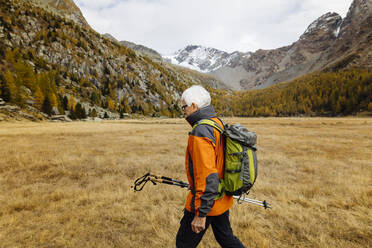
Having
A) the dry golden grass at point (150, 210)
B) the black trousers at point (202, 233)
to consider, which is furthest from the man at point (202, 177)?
the dry golden grass at point (150, 210)

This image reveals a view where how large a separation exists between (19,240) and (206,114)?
501cm

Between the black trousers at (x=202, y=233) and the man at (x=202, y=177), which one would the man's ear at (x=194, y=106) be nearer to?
the man at (x=202, y=177)

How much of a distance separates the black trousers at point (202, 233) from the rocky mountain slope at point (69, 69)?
67.5m

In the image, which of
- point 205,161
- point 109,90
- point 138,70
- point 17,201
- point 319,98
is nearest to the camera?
point 205,161

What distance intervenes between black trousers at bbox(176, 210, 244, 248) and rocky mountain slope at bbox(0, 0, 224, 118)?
221ft

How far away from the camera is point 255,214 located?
16.7 feet

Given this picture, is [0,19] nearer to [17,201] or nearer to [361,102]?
[17,201]

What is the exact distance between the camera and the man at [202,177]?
205 centimetres

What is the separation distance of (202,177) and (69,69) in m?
126

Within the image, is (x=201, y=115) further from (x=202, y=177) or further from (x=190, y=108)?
(x=202, y=177)

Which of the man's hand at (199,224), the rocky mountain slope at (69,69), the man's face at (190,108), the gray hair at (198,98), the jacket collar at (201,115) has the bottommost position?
the man's hand at (199,224)

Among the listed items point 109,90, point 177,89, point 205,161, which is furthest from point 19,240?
point 177,89

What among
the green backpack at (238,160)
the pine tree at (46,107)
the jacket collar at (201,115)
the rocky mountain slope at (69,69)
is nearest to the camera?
the green backpack at (238,160)

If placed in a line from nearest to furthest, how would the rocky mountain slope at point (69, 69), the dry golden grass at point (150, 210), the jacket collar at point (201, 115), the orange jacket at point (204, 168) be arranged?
1. the orange jacket at point (204, 168)
2. the jacket collar at point (201, 115)
3. the dry golden grass at point (150, 210)
4. the rocky mountain slope at point (69, 69)
